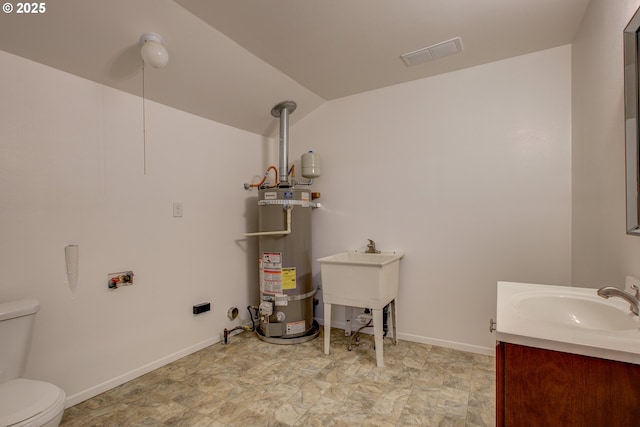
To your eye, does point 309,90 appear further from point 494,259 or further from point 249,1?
point 494,259

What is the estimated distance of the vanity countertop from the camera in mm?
775

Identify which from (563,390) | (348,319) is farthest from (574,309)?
(348,319)

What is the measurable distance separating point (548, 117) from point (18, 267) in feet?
11.1

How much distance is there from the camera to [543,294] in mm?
1280

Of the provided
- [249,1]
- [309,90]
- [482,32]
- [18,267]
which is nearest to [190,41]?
[249,1]

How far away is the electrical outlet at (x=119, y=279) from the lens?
201 centimetres

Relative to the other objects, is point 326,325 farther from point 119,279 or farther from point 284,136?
point 284,136

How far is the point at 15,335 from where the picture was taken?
151 centimetres

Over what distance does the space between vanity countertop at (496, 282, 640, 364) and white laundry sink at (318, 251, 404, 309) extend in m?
0.90

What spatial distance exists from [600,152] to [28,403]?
2878 mm

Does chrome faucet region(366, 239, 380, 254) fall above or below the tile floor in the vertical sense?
above

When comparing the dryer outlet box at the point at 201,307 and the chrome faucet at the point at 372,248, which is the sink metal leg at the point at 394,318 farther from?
the dryer outlet box at the point at 201,307

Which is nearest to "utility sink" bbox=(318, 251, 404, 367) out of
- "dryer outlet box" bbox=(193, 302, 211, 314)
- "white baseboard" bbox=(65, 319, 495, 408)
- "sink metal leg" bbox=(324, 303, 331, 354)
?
"sink metal leg" bbox=(324, 303, 331, 354)

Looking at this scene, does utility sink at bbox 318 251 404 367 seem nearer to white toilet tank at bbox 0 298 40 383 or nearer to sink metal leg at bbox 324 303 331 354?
sink metal leg at bbox 324 303 331 354
